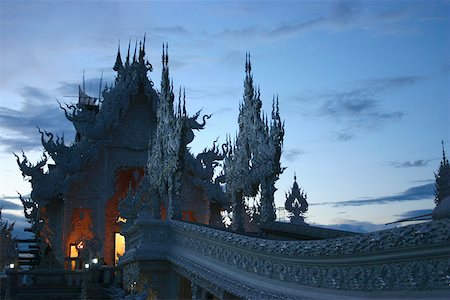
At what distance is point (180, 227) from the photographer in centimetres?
1145

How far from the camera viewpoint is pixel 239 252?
7.83 meters

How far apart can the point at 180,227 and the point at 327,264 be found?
6364 millimetres

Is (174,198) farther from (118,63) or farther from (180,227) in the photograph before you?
(118,63)

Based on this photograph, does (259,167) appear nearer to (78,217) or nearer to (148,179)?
(148,179)

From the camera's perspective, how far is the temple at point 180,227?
4.71m

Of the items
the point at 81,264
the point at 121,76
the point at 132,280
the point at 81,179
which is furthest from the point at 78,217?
the point at 132,280

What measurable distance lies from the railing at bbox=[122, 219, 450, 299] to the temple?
0.5 inches

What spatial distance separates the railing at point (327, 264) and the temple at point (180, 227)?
0.01 meters

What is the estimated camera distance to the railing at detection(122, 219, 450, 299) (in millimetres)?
4090

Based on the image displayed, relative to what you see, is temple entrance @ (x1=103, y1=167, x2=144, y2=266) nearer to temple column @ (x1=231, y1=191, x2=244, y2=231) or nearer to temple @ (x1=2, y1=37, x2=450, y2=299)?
temple @ (x1=2, y1=37, x2=450, y2=299)

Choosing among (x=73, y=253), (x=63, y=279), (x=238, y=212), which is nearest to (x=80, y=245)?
(x=73, y=253)

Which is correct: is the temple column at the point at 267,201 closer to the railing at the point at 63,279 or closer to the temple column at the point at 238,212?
the temple column at the point at 238,212

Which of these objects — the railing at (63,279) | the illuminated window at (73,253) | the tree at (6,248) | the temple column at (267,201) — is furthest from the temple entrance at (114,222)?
the temple column at (267,201)

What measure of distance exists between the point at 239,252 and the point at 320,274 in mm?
2460
